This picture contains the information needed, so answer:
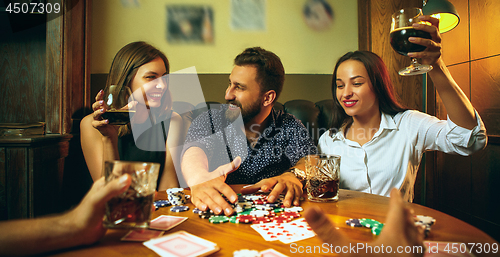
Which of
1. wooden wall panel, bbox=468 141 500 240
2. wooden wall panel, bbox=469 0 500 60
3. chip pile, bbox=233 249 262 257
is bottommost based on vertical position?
wooden wall panel, bbox=468 141 500 240

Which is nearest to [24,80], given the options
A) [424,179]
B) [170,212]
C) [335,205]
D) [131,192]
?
[170,212]

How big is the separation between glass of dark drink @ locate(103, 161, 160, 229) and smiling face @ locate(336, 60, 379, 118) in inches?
52.0

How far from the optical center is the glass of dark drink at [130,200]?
22.5 inches

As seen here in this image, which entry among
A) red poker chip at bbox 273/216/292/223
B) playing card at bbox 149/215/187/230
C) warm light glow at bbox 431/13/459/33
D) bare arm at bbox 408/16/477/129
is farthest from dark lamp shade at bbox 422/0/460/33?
playing card at bbox 149/215/187/230

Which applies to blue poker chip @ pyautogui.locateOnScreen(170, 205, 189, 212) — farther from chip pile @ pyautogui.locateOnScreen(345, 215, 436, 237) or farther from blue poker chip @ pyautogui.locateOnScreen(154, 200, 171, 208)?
chip pile @ pyautogui.locateOnScreen(345, 215, 436, 237)

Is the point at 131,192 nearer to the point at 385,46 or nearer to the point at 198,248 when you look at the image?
the point at 198,248

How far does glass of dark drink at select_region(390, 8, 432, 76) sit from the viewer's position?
3.87 feet

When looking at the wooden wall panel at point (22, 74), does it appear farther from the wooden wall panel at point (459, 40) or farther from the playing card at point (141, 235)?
the wooden wall panel at point (459, 40)

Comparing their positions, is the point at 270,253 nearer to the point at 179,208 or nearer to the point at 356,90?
the point at 179,208

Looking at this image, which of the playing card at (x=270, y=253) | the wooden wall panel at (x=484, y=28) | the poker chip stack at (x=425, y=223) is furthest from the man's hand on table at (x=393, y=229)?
the wooden wall panel at (x=484, y=28)

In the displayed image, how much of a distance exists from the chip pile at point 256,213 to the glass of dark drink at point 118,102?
0.53m

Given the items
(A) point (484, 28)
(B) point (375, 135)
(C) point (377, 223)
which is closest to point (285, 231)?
(C) point (377, 223)

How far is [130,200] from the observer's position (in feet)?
1.90

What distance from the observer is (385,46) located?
2867mm
